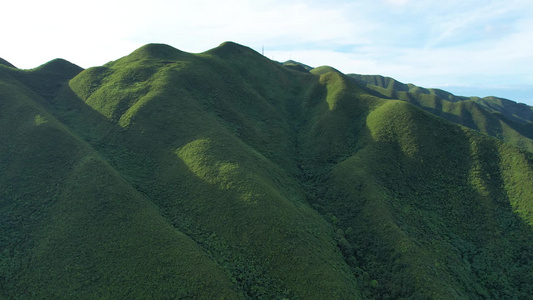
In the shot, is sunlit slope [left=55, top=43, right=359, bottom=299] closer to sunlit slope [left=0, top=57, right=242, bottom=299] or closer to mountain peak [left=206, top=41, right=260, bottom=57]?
sunlit slope [left=0, top=57, right=242, bottom=299]

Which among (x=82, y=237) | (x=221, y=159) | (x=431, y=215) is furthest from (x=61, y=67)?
(x=431, y=215)

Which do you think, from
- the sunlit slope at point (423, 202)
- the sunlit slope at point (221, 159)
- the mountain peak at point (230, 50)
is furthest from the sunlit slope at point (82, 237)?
the mountain peak at point (230, 50)

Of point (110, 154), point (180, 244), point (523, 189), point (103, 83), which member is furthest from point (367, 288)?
point (103, 83)

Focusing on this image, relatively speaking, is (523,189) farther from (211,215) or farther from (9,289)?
(9,289)

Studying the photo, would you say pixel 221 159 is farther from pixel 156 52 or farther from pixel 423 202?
pixel 156 52

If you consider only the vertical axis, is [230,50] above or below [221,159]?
above

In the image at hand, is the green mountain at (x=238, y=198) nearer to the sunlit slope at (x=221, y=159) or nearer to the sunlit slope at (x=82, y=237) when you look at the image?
the sunlit slope at (x=82, y=237)
